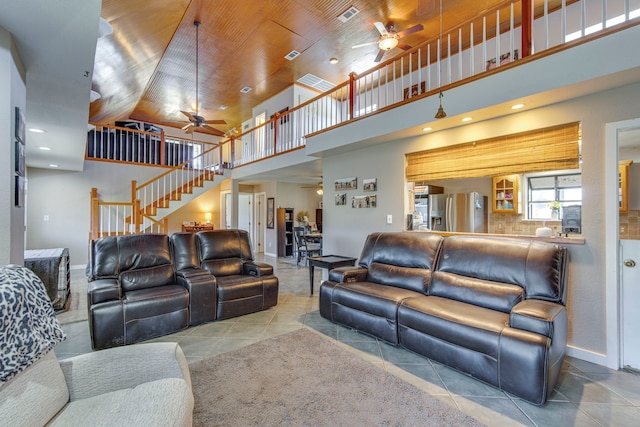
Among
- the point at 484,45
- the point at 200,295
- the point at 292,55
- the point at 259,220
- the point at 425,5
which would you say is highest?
the point at 292,55

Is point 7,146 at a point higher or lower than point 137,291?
higher

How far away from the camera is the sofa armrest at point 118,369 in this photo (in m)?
1.33

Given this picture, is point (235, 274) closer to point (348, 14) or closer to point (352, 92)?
point (352, 92)

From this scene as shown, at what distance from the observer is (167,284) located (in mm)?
3471

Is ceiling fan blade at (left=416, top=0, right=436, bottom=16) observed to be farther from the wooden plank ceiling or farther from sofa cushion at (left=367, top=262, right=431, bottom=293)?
sofa cushion at (left=367, top=262, right=431, bottom=293)

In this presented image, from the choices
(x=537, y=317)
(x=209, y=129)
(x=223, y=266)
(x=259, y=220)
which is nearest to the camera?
(x=537, y=317)

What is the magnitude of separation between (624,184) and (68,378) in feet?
14.0

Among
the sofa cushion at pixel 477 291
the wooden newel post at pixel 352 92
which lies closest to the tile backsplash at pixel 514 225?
the sofa cushion at pixel 477 291

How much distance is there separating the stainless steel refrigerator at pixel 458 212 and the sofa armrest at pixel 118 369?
3.73 meters

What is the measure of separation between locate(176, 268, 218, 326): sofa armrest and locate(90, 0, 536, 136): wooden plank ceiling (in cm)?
300

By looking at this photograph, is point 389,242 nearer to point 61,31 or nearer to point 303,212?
point 61,31

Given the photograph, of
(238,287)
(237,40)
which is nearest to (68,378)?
(238,287)

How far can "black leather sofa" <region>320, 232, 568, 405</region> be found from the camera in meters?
1.98

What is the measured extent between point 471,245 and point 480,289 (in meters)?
0.49
